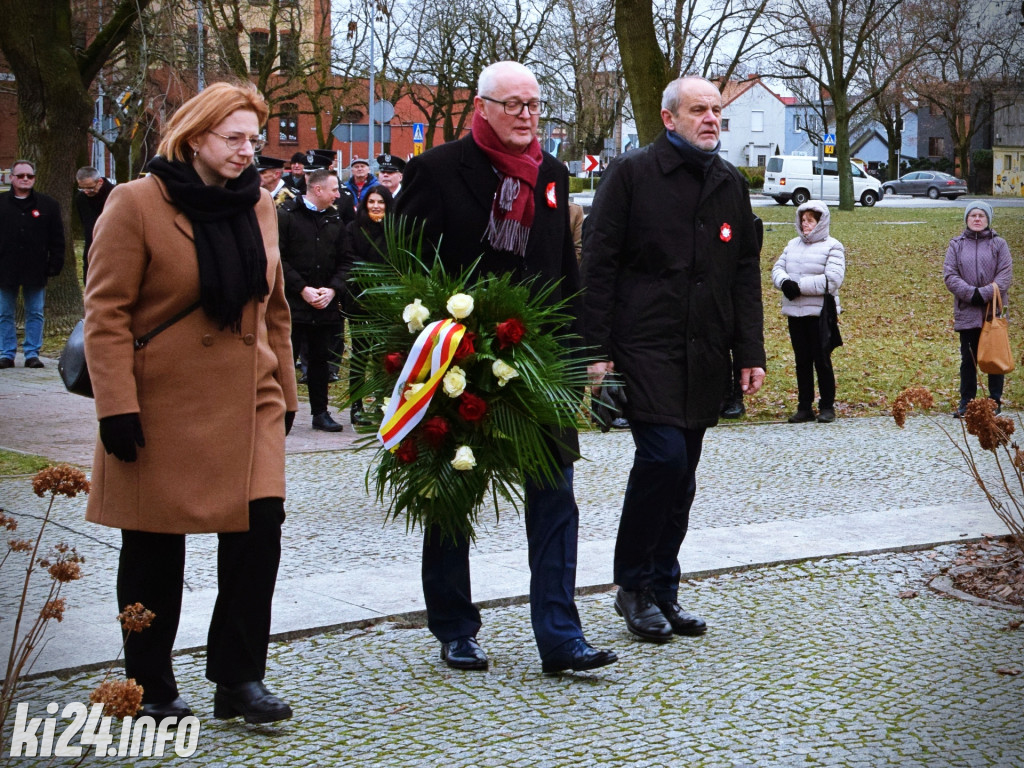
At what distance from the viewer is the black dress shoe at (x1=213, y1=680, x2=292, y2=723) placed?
433cm

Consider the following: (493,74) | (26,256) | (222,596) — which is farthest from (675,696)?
(26,256)

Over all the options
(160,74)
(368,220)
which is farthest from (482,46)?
(368,220)

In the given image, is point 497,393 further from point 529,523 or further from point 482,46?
point 482,46

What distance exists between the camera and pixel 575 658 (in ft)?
16.0

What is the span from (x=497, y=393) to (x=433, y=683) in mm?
1059

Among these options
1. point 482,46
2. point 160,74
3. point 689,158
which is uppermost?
point 482,46

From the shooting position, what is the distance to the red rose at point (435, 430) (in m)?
4.67

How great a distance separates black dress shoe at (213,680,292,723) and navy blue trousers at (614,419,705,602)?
1.59 metres

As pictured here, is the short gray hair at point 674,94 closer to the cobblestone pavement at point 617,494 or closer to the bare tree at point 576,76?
the cobblestone pavement at point 617,494

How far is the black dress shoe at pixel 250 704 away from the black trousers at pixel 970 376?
351 inches

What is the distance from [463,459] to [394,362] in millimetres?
424

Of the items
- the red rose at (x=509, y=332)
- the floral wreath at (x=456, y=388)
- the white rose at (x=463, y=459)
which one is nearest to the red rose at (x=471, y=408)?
the floral wreath at (x=456, y=388)

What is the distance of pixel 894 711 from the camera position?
459cm

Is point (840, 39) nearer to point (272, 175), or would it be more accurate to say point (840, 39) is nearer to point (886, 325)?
point (886, 325)
